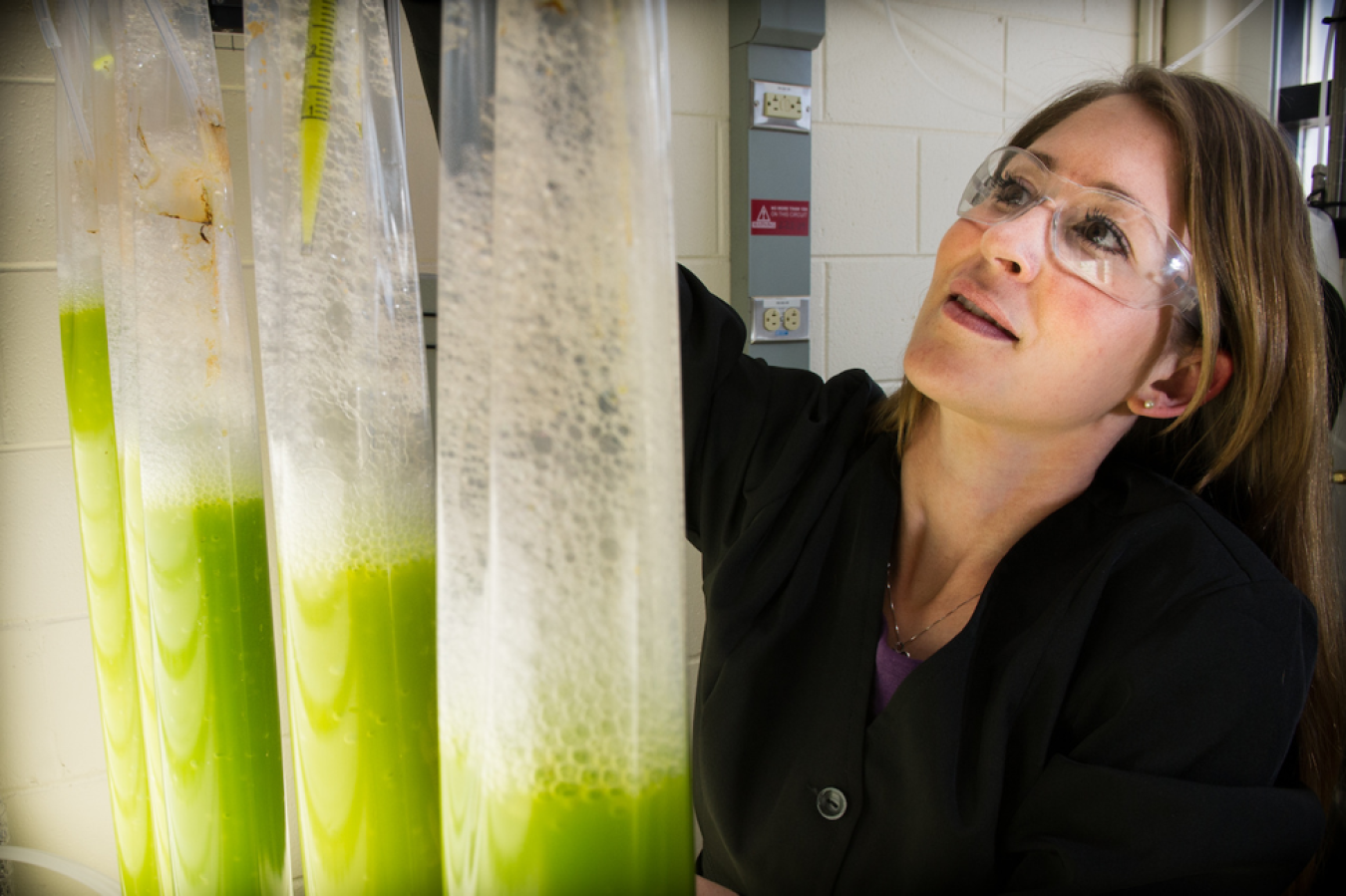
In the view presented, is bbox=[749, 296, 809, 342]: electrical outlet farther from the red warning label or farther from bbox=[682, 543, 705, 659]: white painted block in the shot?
bbox=[682, 543, 705, 659]: white painted block

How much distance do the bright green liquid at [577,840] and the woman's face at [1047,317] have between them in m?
0.65

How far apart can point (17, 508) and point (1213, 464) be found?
1.55m

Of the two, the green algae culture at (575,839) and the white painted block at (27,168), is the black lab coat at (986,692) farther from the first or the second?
the white painted block at (27,168)

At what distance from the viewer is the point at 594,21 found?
0.80 ft

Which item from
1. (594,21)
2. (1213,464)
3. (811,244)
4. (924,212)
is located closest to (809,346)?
(811,244)

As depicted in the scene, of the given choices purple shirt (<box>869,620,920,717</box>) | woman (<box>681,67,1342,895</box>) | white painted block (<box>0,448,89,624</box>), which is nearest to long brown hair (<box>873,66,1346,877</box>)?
woman (<box>681,67,1342,895</box>)

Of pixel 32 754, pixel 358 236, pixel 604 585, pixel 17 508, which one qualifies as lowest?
pixel 32 754

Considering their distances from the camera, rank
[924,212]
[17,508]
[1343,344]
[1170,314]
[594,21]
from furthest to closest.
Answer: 1. [924,212]
2. [1343,344]
3. [17,508]
4. [1170,314]
5. [594,21]

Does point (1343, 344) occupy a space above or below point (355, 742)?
above

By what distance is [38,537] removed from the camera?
44.7 inches

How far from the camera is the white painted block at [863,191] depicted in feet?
5.35

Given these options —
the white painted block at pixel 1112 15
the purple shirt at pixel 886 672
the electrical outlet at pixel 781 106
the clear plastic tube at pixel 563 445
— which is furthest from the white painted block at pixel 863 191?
the clear plastic tube at pixel 563 445

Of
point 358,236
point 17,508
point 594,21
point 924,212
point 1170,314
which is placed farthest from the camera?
point 924,212

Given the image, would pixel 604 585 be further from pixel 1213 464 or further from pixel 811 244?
pixel 811 244
